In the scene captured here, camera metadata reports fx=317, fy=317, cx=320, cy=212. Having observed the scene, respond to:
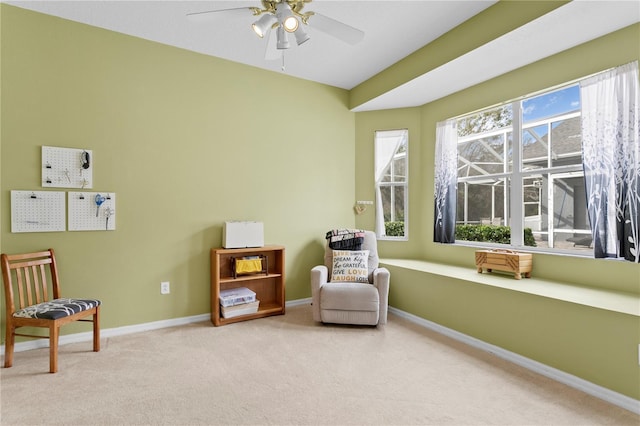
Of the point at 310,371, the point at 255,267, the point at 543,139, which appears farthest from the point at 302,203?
the point at 543,139

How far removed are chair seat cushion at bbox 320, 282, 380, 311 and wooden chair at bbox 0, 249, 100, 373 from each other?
1.96 m

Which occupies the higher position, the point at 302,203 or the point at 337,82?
the point at 337,82

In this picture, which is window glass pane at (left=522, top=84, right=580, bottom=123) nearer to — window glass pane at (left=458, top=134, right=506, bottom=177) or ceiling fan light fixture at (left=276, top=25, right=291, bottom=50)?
window glass pane at (left=458, top=134, right=506, bottom=177)

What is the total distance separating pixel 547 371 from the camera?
89.2 inches

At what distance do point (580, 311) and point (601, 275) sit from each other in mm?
636

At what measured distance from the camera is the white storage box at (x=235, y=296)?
3191 mm

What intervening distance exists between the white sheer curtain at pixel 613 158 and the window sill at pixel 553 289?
319mm

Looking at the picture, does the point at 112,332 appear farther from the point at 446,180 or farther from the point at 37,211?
the point at 446,180

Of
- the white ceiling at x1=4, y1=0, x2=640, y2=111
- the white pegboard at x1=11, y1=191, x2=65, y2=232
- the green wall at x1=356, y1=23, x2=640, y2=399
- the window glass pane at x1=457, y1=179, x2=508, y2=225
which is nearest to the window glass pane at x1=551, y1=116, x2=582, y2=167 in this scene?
the green wall at x1=356, y1=23, x2=640, y2=399

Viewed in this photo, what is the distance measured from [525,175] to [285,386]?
9.53 ft

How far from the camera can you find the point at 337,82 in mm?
4023

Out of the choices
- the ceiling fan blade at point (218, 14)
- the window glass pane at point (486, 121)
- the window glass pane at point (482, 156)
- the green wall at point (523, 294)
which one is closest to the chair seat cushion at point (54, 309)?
the ceiling fan blade at point (218, 14)

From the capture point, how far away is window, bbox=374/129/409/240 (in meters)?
4.20

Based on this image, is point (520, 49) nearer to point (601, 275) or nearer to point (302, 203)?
point (601, 275)
